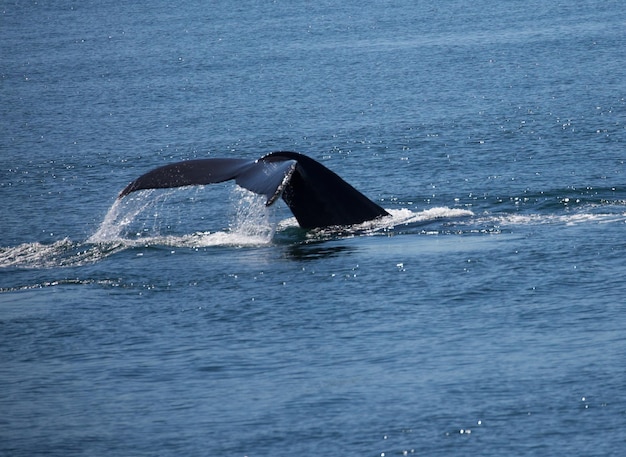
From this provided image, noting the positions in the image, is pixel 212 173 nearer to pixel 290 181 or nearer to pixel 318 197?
pixel 290 181

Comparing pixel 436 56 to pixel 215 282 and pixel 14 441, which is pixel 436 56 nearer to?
pixel 215 282

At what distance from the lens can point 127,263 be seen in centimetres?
1684

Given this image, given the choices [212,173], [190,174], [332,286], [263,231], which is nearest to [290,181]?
[212,173]

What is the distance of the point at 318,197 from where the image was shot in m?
17.2

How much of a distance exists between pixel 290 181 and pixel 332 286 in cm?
188

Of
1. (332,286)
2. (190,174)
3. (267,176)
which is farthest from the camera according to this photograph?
(190,174)

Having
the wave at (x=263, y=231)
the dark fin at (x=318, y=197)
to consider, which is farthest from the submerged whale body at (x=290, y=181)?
the wave at (x=263, y=231)

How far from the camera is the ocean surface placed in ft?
37.3

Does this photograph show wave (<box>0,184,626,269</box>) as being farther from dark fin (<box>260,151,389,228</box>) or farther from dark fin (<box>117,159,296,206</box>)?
dark fin (<box>117,159,296,206</box>)

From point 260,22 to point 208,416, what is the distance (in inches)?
1944

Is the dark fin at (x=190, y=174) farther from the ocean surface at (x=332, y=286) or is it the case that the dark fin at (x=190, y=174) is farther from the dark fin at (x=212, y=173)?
the ocean surface at (x=332, y=286)

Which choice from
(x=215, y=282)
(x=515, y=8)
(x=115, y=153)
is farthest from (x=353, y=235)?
(x=515, y=8)

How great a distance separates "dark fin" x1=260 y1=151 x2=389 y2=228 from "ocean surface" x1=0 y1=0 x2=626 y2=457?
208 millimetres

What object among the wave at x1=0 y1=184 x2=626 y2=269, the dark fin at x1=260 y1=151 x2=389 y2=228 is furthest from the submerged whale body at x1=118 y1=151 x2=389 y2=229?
the wave at x1=0 y1=184 x2=626 y2=269
